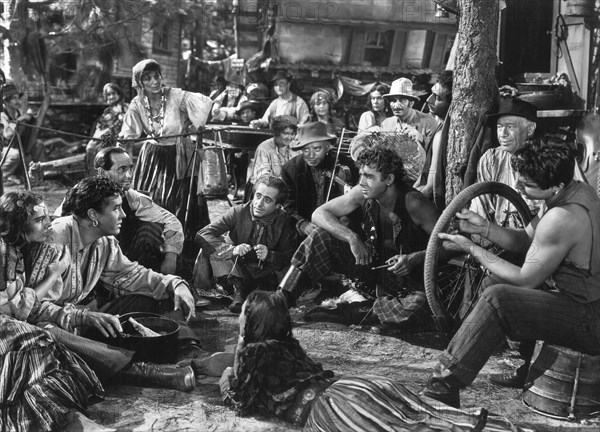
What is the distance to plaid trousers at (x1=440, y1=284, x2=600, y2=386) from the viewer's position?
14.3ft

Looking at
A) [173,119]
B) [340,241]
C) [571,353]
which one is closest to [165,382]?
[340,241]

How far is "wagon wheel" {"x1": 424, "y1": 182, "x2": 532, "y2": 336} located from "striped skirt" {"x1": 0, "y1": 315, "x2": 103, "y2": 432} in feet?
6.94

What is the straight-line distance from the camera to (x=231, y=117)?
15602mm

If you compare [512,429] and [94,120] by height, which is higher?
[512,429]

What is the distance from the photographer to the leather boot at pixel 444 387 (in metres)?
4.37

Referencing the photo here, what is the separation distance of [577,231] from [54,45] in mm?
16640

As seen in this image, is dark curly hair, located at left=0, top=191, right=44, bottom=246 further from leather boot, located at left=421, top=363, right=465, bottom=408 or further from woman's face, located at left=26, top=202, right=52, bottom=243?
leather boot, located at left=421, top=363, right=465, bottom=408

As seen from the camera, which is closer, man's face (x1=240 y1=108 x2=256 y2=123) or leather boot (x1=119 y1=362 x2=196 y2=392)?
leather boot (x1=119 y1=362 x2=196 y2=392)

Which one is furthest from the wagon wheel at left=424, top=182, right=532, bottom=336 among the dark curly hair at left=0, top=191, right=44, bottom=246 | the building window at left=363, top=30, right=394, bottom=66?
the building window at left=363, top=30, right=394, bottom=66

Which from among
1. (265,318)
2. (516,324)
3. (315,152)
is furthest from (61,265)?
Answer: (315,152)

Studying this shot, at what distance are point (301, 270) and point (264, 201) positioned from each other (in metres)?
0.94

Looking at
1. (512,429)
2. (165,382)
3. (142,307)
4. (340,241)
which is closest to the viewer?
(512,429)

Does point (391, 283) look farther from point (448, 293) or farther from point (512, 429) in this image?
point (512, 429)

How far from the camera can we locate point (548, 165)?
14.5 ft
